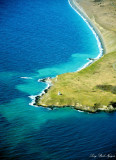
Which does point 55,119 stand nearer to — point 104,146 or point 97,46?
point 104,146

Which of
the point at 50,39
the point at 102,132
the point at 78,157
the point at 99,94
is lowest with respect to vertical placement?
the point at 78,157

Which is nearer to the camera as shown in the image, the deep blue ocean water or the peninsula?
the deep blue ocean water

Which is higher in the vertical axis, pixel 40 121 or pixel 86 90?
pixel 86 90

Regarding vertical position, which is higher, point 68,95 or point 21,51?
point 21,51

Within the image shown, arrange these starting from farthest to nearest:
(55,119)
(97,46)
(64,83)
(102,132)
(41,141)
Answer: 1. (97,46)
2. (64,83)
3. (55,119)
4. (102,132)
5. (41,141)

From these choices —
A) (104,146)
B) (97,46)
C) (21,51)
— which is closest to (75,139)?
(104,146)

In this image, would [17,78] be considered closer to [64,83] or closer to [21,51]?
[64,83]

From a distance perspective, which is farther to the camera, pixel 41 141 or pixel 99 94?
pixel 99 94

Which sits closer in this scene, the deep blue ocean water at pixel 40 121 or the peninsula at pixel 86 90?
the deep blue ocean water at pixel 40 121

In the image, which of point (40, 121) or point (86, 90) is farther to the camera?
point (86, 90)

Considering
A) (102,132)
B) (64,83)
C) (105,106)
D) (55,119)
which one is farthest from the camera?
(64,83)
